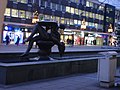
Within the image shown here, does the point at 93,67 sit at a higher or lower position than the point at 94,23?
lower

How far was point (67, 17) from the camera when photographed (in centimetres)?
8394

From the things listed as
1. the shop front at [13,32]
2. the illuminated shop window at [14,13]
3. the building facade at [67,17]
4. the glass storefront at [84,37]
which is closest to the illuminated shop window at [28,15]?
the building facade at [67,17]

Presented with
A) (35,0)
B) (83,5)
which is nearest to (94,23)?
(83,5)

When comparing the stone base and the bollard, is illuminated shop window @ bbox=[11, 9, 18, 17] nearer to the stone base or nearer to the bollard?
the stone base

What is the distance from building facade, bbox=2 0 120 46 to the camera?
2564 inches

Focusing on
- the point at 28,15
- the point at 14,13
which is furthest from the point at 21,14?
the point at 14,13

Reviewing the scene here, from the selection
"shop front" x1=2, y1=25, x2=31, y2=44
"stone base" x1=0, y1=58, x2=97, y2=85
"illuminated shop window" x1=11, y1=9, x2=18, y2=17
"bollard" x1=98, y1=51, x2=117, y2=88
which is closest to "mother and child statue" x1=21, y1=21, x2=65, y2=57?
"stone base" x1=0, y1=58, x2=97, y2=85

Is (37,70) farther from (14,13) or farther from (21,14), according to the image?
(21,14)

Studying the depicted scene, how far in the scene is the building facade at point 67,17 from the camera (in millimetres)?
65125

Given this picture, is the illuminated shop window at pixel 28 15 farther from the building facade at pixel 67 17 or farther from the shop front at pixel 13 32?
the shop front at pixel 13 32

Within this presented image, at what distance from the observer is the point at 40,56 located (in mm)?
15391

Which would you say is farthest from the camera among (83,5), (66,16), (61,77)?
(83,5)

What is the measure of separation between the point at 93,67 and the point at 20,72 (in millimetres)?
6235

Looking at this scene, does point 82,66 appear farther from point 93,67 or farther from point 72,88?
point 72,88
